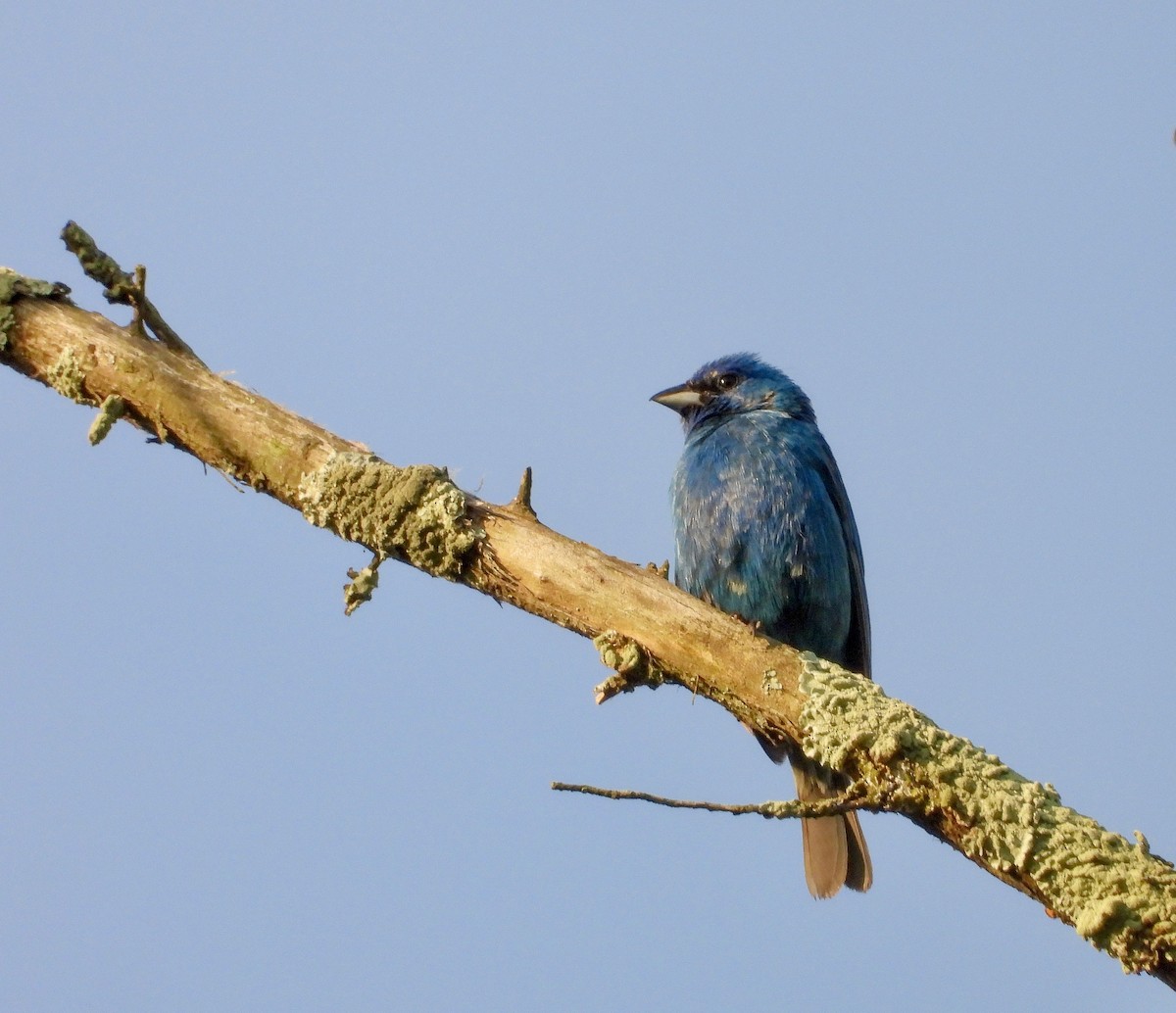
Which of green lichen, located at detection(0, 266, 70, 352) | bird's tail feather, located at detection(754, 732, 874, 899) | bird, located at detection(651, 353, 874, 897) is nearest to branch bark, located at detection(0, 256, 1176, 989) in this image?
green lichen, located at detection(0, 266, 70, 352)

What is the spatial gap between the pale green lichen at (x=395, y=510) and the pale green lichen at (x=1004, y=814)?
1304 millimetres

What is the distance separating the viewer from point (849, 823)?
19.0ft

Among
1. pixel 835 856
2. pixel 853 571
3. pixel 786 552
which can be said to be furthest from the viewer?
pixel 853 571

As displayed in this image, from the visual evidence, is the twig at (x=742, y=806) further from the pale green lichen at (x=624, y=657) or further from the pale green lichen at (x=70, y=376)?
the pale green lichen at (x=70, y=376)

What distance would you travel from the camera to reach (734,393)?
289 inches

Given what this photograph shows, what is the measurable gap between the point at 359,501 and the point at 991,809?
233 centimetres

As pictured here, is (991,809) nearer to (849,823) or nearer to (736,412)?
(849,823)

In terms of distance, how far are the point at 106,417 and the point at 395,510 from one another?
3.53ft

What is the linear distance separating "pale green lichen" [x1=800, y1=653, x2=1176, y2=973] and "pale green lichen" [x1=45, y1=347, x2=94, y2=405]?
9.01 ft

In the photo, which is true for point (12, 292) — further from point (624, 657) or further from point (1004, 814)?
point (1004, 814)

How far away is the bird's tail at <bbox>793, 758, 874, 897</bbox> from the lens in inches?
227

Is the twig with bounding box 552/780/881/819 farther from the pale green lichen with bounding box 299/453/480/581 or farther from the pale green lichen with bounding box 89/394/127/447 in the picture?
the pale green lichen with bounding box 89/394/127/447

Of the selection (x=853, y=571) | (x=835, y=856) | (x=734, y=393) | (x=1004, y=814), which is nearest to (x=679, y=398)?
(x=734, y=393)

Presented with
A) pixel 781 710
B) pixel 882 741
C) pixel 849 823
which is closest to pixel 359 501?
pixel 781 710
